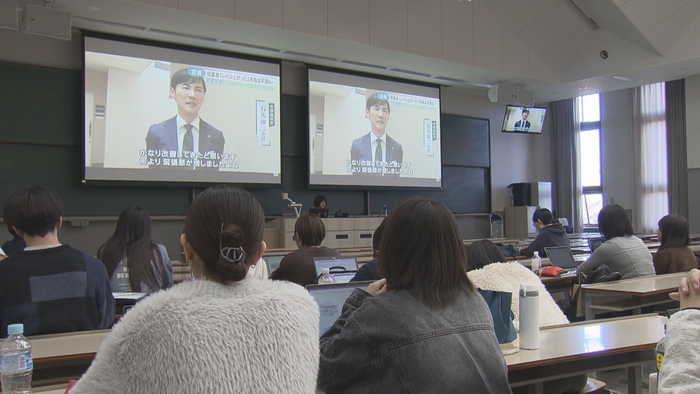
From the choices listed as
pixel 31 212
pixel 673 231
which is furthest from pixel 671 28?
pixel 31 212

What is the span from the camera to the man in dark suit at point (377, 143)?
9.40m

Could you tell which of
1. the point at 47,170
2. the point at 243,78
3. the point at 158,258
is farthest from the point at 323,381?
the point at 243,78

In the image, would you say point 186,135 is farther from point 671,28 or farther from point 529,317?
point 671,28

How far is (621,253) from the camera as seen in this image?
13.8 ft

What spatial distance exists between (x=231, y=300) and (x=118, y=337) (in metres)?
0.21

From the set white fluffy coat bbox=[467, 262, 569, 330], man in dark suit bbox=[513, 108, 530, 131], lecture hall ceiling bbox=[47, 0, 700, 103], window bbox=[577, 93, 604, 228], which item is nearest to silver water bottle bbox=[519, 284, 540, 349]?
white fluffy coat bbox=[467, 262, 569, 330]

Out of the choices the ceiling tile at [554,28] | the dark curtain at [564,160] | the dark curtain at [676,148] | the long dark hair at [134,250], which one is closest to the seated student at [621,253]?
the long dark hair at [134,250]

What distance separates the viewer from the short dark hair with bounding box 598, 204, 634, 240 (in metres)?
4.20

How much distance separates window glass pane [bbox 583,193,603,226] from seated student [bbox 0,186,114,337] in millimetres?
11901

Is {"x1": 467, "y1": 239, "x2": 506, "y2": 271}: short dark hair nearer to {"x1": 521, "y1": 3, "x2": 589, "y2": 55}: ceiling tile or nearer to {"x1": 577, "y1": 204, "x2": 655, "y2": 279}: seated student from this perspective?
{"x1": 577, "y1": 204, "x2": 655, "y2": 279}: seated student

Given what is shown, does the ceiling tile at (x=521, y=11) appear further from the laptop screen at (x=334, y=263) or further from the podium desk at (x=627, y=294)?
the laptop screen at (x=334, y=263)

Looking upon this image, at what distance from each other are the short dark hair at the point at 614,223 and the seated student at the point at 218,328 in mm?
3642

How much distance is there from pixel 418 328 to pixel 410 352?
62 millimetres

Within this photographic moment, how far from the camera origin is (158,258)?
3.09 metres
